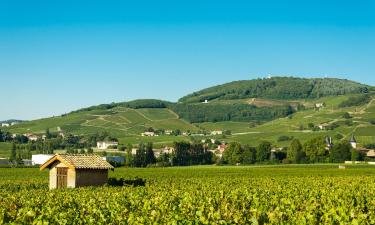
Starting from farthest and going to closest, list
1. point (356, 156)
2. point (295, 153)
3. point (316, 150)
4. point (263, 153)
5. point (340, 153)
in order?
point (263, 153) → point (316, 150) → point (295, 153) → point (356, 156) → point (340, 153)

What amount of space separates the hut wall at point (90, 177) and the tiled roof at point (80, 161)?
36cm

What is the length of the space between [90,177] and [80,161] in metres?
1.33

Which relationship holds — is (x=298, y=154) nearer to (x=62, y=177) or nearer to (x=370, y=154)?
(x=370, y=154)

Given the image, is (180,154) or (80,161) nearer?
(80,161)

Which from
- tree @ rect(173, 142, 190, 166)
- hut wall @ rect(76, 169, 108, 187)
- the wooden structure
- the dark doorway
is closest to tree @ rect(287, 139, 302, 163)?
tree @ rect(173, 142, 190, 166)

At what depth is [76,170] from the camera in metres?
41.9

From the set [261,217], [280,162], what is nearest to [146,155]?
[280,162]

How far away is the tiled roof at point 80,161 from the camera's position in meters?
42.1

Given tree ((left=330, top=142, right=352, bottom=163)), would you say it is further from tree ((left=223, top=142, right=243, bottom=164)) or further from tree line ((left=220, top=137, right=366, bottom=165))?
tree ((left=223, top=142, right=243, bottom=164))

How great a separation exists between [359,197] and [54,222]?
64.3 feet

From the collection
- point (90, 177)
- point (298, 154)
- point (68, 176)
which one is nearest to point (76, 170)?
point (68, 176)

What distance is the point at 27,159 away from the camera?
154 metres

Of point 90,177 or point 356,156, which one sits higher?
point 356,156

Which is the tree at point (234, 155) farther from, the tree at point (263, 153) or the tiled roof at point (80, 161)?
the tiled roof at point (80, 161)
